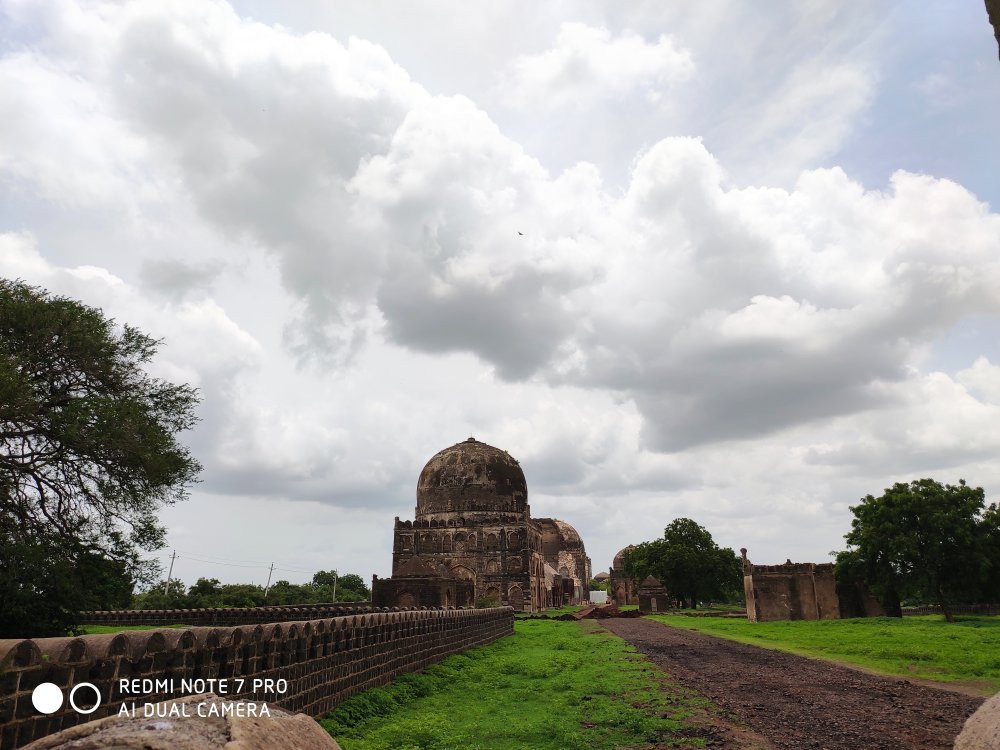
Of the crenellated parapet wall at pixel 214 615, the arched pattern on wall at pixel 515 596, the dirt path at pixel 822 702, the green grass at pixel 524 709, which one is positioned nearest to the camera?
the dirt path at pixel 822 702

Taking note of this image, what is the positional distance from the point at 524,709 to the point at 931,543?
25747 millimetres

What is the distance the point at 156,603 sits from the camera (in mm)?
41156

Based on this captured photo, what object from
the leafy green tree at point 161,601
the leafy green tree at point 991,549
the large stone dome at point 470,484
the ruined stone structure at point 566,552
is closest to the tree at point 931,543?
the leafy green tree at point 991,549

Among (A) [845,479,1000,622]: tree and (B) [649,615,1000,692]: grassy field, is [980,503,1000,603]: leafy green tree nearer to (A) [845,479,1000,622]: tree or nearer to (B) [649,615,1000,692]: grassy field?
(A) [845,479,1000,622]: tree

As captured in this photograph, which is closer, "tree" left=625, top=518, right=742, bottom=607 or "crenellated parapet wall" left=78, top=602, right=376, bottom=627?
"crenellated parapet wall" left=78, top=602, right=376, bottom=627

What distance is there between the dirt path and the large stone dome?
34.3 m

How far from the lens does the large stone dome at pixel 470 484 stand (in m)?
49.6

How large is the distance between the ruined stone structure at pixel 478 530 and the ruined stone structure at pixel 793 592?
18.1 metres

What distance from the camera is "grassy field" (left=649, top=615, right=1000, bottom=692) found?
13234 mm

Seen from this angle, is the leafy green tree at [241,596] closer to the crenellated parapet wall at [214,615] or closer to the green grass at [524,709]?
the crenellated parapet wall at [214,615]

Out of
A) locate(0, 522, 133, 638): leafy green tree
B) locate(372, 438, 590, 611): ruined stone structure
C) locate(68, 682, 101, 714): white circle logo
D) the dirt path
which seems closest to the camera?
locate(68, 682, 101, 714): white circle logo

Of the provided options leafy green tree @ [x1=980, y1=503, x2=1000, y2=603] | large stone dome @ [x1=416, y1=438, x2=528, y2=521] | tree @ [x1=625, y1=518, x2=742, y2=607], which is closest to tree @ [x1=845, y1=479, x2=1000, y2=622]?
leafy green tree @ [x1=980, y1=503, x2=1000, y2=603]

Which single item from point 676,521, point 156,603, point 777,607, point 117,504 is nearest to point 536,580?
point 676,521

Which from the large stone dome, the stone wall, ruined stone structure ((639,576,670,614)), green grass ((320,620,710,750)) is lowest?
ruined stone structure ((639,576,670,614))
